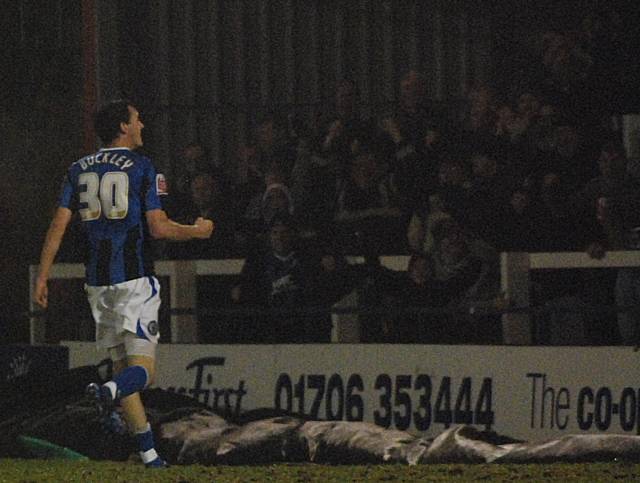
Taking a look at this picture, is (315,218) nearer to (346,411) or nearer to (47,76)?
(346,411)

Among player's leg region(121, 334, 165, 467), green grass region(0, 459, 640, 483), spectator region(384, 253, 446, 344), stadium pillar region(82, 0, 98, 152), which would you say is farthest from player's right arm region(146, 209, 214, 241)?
stadium pillar region(82, 0, 98, 152)

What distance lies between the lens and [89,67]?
1404 centimetres

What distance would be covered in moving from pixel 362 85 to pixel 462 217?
11.5ft

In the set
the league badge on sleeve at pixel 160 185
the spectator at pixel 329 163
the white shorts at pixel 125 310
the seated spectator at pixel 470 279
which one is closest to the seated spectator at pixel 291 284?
the spectator at pixel 329 163

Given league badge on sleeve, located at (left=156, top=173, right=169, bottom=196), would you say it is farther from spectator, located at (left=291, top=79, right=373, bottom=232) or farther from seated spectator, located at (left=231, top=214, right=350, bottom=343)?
spectator, located at (left=291, top=79, right=373, bottom=232)

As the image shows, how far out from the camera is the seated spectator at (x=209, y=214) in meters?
12.5

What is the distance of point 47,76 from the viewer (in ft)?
52.2

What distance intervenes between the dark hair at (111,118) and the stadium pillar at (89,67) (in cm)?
403

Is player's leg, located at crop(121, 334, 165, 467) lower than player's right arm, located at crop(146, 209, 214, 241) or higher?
lower

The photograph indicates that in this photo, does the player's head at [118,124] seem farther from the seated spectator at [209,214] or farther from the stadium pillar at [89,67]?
the stadium pillar at [89,67]

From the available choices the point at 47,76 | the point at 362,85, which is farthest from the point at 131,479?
the point at 47,76

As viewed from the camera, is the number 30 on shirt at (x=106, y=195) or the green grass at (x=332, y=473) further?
the number 30 on shirt at (x=106, y=195)

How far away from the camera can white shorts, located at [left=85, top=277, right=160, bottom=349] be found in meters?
9.58

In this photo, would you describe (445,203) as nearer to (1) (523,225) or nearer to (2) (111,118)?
(1) (523,225)
